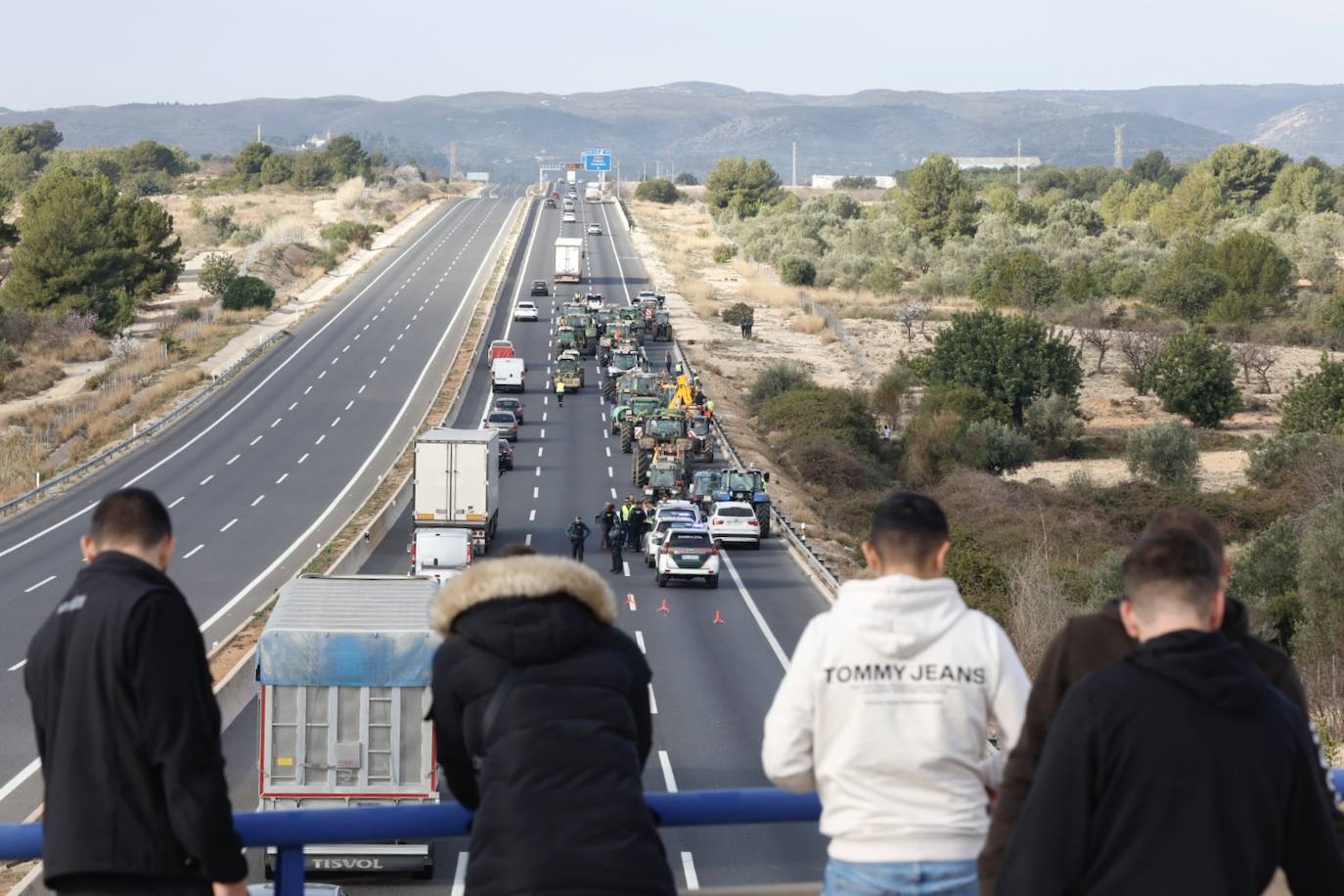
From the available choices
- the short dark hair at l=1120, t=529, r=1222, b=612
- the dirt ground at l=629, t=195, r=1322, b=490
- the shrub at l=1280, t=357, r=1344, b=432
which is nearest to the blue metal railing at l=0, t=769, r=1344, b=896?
the short dark hair at l=1120, t=529, r=1222, b=612

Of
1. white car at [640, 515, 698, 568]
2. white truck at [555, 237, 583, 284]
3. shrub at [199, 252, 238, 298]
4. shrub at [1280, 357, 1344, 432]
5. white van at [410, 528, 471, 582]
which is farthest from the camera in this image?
white truck at [555, 237, 583, 284]

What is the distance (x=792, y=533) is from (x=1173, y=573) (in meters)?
44.6

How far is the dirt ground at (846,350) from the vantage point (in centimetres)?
6988

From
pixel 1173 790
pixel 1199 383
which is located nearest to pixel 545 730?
pixel 1173 790

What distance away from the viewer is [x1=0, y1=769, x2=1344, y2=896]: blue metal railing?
18.5 feet

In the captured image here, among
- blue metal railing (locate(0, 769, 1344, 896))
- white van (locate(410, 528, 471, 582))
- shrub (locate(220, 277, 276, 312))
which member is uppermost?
blue metal railing (locate(0, 769, 1344, 896))

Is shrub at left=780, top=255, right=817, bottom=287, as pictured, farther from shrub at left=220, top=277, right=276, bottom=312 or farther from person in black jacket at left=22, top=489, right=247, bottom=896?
person in black jacket at left=22, top=489, right=247, bottom=896

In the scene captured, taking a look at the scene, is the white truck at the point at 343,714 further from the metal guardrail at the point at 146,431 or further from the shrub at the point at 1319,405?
the shrub at the point at 1319,405

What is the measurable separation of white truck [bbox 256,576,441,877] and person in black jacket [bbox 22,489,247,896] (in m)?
15.2

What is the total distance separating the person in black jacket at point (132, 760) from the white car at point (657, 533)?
3823 centimetres

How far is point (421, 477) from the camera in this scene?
46188 mm

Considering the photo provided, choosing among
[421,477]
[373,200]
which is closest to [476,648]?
[421,477]

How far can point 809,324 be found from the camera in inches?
4203

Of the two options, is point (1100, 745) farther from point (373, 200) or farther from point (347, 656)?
point (373, 200)
